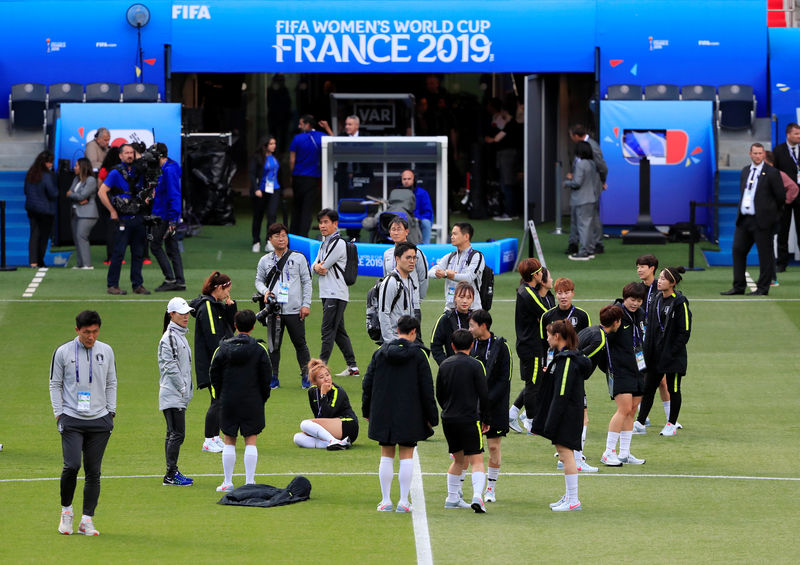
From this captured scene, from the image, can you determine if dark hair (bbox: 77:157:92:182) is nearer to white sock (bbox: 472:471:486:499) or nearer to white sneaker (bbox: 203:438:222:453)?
white sneaker (bbox: 203:438:222:453)

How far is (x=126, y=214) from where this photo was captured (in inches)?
830

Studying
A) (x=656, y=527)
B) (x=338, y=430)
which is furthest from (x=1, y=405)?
(x=656, y=527)

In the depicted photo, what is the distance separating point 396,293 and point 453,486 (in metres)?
3.17

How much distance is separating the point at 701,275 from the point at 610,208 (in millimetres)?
4023

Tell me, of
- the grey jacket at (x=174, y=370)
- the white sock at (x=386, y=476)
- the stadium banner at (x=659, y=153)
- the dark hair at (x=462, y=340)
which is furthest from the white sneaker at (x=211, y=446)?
the stadium banner at (x=659, y=153)

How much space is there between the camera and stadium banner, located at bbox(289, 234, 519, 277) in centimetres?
2206

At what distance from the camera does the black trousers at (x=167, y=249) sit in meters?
21.2

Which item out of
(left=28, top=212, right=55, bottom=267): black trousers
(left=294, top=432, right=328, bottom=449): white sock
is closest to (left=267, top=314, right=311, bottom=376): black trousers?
(left=294, top=432, right=328, bottom=449): white sock

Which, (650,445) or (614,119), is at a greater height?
(614,119)

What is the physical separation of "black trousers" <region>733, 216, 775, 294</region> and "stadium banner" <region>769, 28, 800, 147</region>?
645 cm

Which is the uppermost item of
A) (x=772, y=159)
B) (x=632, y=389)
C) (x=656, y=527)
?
Result: (x=772, y=159)

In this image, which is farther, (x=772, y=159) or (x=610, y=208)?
(x=610, y=208)

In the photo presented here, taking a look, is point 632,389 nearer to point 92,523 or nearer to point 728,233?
point 92,523

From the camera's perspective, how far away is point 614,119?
1084 inches
